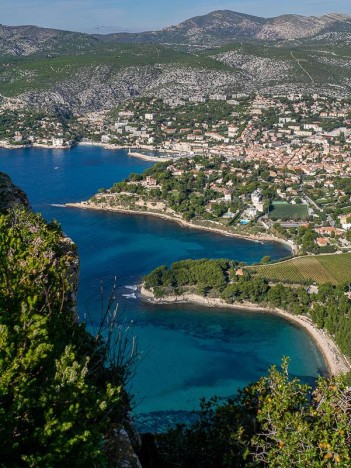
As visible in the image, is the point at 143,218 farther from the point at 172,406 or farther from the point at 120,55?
the point at 120,55

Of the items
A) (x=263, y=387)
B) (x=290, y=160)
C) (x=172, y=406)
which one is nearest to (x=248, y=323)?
(x=172, y=406)

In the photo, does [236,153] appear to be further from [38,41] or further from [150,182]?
[38,41]

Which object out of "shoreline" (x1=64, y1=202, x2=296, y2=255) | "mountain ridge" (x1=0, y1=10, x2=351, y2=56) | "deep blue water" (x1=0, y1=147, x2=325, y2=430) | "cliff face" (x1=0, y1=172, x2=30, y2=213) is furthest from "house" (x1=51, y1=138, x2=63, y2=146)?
"mountain ridge" (x1=0, y1=10, x2=351, y2=56)

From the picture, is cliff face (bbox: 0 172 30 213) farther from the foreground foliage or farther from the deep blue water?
the foreground foliage

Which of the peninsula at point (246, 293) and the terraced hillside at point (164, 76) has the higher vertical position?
the terraced hillside at point (164, 76)

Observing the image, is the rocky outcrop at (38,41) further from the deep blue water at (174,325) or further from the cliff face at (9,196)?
the cliff face at (9,196)

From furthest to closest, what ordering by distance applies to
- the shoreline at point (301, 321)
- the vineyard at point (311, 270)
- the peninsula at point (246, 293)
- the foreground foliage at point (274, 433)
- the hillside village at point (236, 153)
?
the hillside village at point (236, 153)
the vineyard at point (311, 270)
the peninsula at point (246, 293)
the shoreline at point (301, 321)
the foreground foliage at point (274, 433)

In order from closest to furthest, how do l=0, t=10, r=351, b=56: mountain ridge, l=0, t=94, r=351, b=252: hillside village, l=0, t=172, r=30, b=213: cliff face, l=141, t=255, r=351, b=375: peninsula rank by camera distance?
l=0, t=172, r=30, b=213: cliff face → l=141, t=255, r=351, b=375: peninsula → l=0, t=94, r=351, b=252: hillside village → l=0, t=10, r=351, b=56: mountain ridge

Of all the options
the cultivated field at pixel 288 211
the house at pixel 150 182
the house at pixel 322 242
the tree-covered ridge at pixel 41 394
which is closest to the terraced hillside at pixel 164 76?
the house at pixel 150 182
